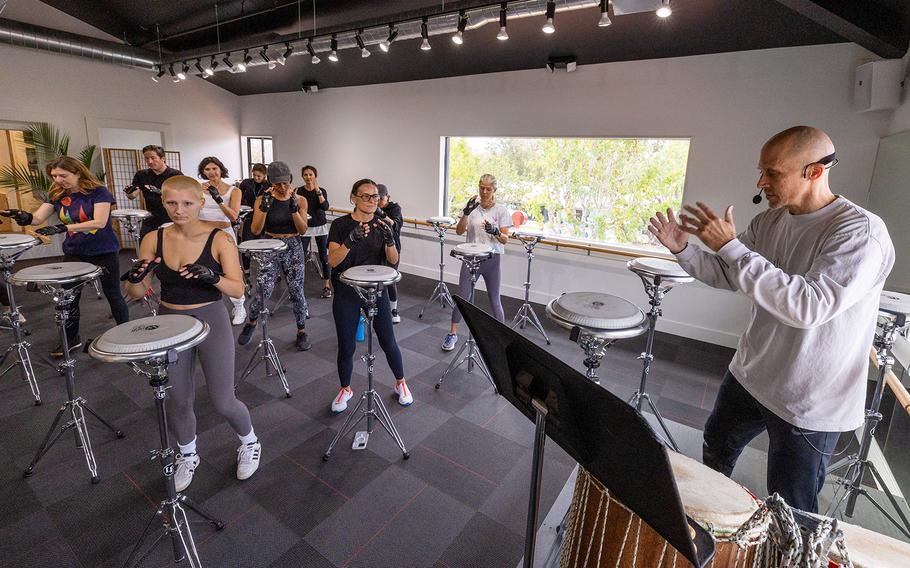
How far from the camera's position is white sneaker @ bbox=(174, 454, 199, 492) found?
2.53 m

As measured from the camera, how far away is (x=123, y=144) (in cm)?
852

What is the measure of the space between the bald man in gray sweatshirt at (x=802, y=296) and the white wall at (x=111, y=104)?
376 inches

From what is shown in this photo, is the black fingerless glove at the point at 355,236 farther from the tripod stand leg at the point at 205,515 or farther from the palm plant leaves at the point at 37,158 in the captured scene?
the palm plant leaves at the point at 37,158

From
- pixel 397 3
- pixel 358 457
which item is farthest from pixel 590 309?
pixel 397 3

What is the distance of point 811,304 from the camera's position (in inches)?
55.0

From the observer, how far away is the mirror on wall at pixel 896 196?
3.05 meters

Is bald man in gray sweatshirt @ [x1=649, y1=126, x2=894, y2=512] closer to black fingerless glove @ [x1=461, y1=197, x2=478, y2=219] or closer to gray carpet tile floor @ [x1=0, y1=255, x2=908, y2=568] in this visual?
gray carpet tile floor @ [x1=0, y1=255, x2=908, y2=568]

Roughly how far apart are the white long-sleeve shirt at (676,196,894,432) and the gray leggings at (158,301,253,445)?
2324 millimetres

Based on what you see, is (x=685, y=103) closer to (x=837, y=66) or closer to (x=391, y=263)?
(x=837, y=66)

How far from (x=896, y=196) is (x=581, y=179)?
299cm

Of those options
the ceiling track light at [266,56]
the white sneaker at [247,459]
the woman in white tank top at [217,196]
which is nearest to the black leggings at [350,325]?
the white sneaker at [247,459]

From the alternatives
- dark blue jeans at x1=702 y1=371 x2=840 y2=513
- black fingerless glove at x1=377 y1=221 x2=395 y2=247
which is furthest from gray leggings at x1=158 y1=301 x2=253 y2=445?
dark blue jeans at x1=702 y1=371 x2=840 y2=513

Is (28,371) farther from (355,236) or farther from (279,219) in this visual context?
(355,236)

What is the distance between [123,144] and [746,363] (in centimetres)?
1054
